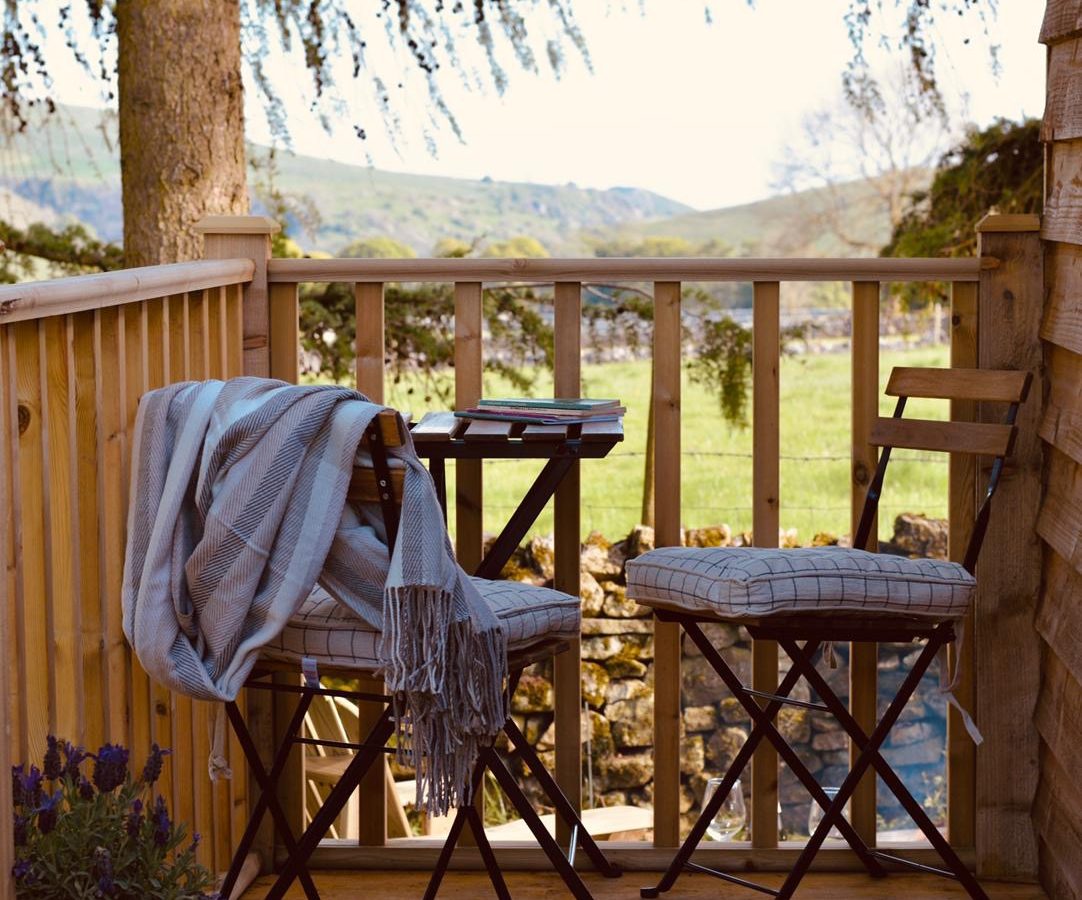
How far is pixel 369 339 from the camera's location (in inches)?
105

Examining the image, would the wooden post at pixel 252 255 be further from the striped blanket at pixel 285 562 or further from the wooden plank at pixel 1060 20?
the wooden plank at pixel 1060 20

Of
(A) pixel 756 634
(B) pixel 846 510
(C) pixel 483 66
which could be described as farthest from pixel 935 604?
(B) pixel 846 510

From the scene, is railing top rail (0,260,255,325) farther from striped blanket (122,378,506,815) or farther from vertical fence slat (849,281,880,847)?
vertical fence slat (849,281,880,847)

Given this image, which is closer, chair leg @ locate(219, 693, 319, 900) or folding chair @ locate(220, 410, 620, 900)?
folding chair @ locate(220, 410, 620, 900)

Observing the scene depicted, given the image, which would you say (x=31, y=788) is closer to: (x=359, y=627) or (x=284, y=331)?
(x=359, y=627)

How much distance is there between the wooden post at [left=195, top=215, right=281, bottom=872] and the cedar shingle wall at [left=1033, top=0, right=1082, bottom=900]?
1497 mm

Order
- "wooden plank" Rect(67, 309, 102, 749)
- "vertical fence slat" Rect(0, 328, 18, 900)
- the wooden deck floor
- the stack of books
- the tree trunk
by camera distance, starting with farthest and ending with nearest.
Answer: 1. the tree trunk
2. the wooden deck floor
3. the stack of books
4. "wooden plank" Rect(67, 309, 102, 749)
5. "vertical fence slat" Rect(0, 328, 18, 900)

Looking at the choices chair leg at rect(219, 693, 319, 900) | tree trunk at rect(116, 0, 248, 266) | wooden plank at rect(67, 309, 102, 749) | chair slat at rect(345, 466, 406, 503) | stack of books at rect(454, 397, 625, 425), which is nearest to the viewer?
chair slat at rect(345, 466, 406, 503)

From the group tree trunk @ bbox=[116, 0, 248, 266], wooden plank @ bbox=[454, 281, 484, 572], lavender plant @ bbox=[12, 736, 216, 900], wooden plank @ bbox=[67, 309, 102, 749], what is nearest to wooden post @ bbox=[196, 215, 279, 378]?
wooden plank @ bbox=[454, 281, 484, 572]

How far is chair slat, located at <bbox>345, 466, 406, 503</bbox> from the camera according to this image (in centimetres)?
176

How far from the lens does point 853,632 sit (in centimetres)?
214

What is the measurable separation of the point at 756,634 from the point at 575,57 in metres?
3.47

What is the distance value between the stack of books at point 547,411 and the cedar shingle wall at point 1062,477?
2.75ft

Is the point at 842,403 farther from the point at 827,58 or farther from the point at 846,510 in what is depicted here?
the point at 827,58
